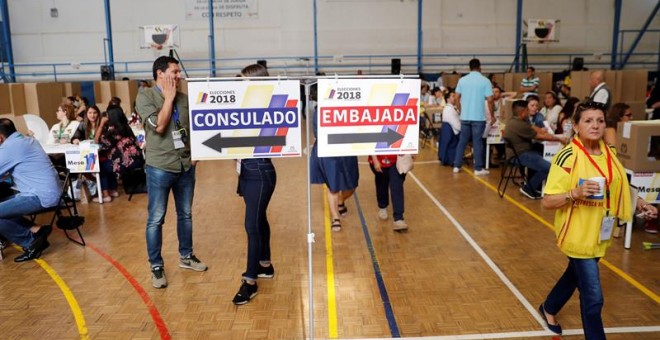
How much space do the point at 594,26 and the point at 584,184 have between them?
1787cm

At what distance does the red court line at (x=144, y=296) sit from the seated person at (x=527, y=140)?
5.14m

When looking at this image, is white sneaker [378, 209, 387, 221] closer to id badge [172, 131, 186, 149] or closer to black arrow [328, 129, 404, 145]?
id badge [172, 131, 186, 149]

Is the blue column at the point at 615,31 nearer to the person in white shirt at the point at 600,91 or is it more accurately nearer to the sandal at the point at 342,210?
the person in white shirt at the point at 600,91

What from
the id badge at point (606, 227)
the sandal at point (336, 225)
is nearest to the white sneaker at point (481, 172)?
the sandal at point (336, 225)

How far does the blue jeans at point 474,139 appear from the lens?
8758mm

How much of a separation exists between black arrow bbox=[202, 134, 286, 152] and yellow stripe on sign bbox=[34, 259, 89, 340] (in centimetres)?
177

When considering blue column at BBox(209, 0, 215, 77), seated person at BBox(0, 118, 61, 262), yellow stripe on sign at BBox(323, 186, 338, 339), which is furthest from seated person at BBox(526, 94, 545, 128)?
blue column at BBox(209, 0, 215, 77)

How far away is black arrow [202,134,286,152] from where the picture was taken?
3.08m

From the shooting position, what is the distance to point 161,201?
446 centimetres

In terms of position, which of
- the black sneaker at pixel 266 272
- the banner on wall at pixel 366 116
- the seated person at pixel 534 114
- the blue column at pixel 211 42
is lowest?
the black sneaker at pixel 266 272

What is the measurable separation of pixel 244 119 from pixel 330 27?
15901mm

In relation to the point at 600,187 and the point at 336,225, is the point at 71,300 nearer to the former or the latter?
the point at 336,225

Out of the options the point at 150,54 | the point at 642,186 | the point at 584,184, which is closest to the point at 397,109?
the point at 584,184

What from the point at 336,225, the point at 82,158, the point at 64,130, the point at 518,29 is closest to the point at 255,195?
the point at 336,225
